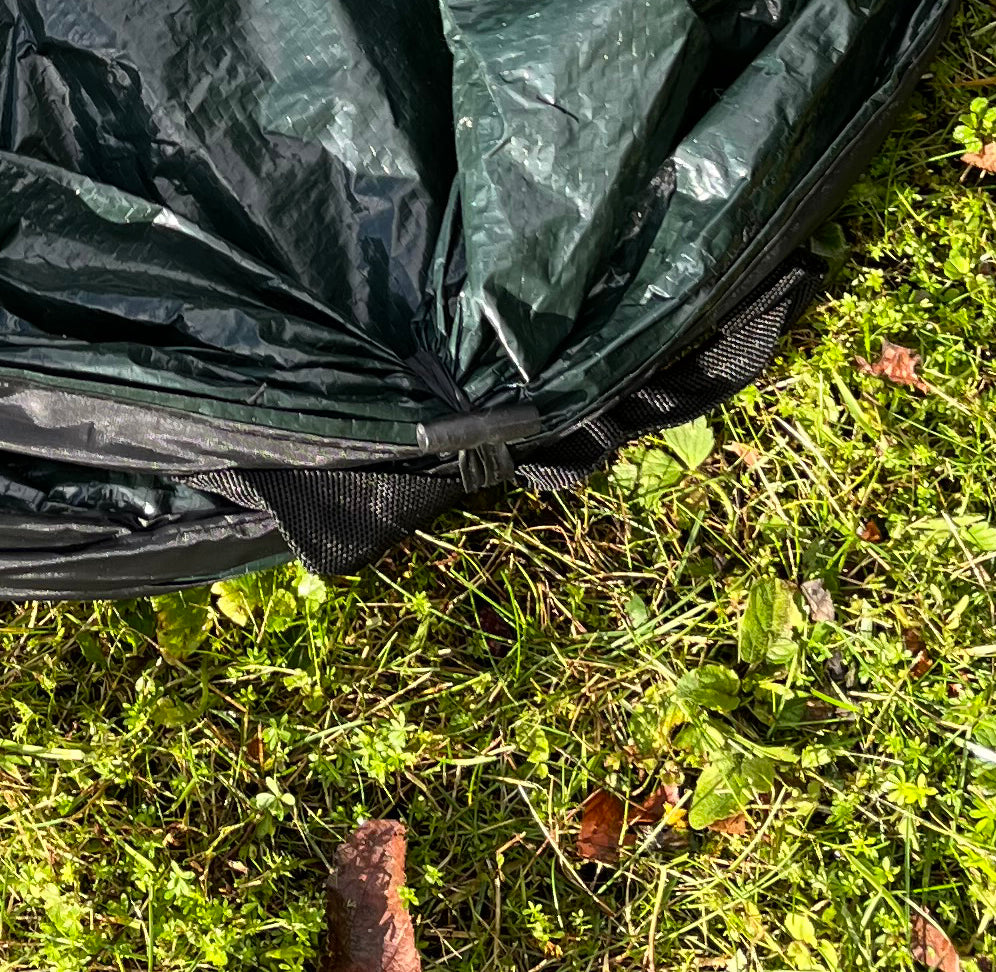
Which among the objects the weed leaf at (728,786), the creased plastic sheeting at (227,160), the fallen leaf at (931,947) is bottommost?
the fallen leaf at (931,947)

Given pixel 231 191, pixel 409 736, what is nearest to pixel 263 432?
pixel 231 191

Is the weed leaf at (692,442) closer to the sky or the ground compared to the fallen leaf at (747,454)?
closer to the sky

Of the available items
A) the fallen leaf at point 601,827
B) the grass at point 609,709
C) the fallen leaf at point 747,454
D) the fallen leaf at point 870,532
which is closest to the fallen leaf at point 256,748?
the grass at point 609,709

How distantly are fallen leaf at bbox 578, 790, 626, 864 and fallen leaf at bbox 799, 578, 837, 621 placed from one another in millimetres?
357

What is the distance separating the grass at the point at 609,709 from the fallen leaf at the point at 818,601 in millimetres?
17

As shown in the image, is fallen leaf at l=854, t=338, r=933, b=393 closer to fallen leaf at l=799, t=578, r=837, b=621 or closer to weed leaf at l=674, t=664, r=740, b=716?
fallen leaf at l=799, t=578, r=837, b=621

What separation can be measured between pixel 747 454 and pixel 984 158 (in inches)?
20.5

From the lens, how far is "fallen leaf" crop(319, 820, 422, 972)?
1.20 metres

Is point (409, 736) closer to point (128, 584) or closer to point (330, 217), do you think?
point (128, 584)

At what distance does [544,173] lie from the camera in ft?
3.52

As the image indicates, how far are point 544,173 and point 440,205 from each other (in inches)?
5.8

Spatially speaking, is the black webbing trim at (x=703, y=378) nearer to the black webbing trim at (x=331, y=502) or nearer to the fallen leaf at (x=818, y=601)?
the black webbing trim at (x=331, y=502)

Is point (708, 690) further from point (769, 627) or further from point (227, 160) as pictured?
point (227, 160)

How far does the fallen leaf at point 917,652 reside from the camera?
4.09 ft
